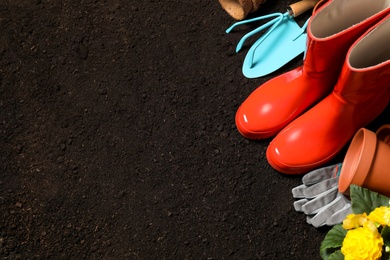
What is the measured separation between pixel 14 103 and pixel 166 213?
1.70 ft

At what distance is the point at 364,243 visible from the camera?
3.34ft

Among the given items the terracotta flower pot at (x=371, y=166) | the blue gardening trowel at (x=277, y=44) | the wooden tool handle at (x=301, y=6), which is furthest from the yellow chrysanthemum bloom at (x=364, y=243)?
the wooden tool handle at (x=301, y=6)

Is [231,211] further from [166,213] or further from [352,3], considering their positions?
[352,3]

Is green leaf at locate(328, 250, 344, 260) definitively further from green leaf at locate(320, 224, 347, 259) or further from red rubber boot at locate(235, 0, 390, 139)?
red rubber boot at locate(235, 0, 390, 139)

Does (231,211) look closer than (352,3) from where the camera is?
Answer: No

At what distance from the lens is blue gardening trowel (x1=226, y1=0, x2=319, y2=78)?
1420mm

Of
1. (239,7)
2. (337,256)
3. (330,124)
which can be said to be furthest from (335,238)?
(239,7)

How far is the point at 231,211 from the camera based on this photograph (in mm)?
1323

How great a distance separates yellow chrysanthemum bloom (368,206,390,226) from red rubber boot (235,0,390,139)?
33cm

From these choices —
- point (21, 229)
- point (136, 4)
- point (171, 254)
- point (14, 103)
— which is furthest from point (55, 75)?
point (171, 254)

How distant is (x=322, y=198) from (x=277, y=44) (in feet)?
1.45

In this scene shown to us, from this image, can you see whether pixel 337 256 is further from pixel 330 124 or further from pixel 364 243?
pixel 330 124

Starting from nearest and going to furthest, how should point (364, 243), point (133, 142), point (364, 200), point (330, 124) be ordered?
point (364, 243)
point (364, 200)
point (330, 124)
point (133, 142)

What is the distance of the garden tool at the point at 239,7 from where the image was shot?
1430mm
